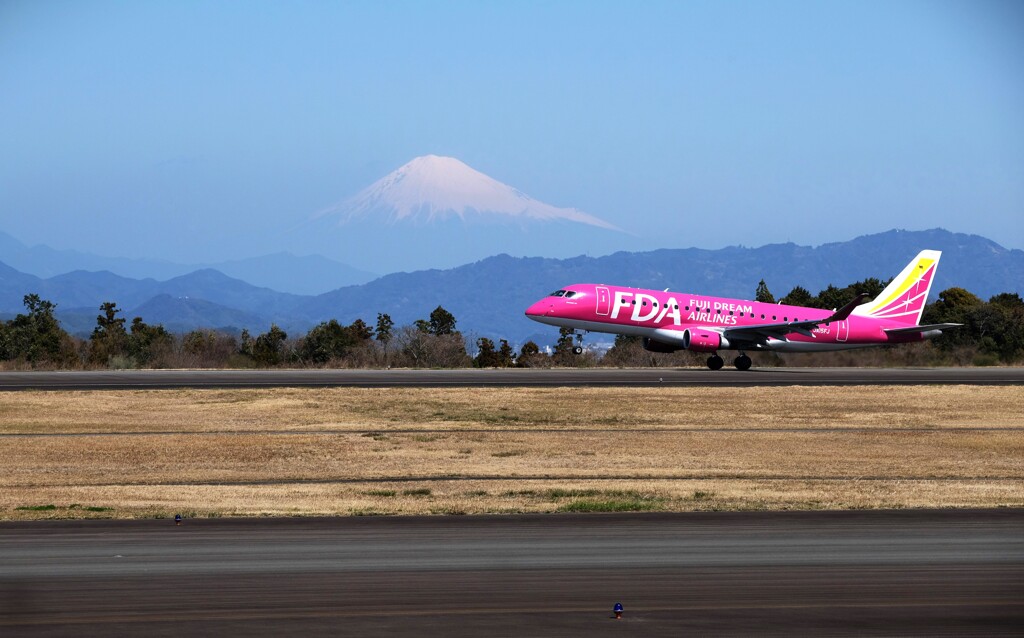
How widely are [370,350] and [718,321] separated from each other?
21177 millimetres

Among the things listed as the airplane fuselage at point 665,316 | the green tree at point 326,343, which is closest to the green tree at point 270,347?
the green tree at point 326,343

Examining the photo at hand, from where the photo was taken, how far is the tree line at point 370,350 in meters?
64.4

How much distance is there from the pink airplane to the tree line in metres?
5.14

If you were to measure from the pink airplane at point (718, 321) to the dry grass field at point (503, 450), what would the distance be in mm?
11846

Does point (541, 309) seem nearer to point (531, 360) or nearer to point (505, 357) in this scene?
point (531, 360)

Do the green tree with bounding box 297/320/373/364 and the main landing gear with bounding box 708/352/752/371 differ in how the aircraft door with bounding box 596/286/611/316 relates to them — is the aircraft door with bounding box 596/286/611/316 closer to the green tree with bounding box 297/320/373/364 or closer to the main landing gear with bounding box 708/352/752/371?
the main landing gear with bounding box 708/352/752/371

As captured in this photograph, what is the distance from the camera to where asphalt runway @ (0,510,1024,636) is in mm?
12219

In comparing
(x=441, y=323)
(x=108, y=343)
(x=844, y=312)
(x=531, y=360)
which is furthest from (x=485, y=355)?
(x=844, y=312)

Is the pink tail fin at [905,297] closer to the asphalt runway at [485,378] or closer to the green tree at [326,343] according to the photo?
the asphalt runway at [485,378]

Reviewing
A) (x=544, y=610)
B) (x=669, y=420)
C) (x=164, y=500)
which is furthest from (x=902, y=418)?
(x=544, y=610)

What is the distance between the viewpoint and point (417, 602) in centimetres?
1299

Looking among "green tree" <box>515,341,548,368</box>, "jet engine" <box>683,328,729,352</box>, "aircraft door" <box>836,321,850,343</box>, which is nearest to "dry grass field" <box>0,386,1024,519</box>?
"jet engine" <box>683,328,729,352</box>

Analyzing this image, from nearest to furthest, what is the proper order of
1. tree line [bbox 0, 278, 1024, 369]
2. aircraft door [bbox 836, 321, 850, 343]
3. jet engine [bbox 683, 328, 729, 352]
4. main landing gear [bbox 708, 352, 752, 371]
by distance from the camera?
1. jet engine [bbox 683, 328, 729, 352]
2. main landing gear [bbox 708, 352, 752, 371]
3. aircraft door [bbox 836, 321, 850, 343]
4. tree line [bbox 0, 278, 1024, 369]

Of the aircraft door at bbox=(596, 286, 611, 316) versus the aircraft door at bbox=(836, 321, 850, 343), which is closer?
the aircraft door at bbox=(596, 286, 611, 316)
